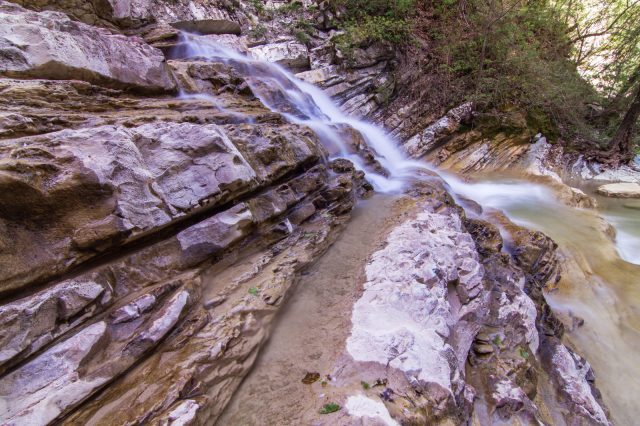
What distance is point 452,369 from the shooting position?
115 inches

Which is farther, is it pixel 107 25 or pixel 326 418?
pixel 107 25

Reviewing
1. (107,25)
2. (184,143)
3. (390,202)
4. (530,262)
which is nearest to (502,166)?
(530,262)

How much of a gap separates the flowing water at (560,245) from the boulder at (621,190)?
0.49 m

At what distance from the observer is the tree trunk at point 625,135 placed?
1131 cm

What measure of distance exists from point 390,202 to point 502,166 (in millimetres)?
6423

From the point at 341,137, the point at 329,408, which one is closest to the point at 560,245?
the point at 341,137

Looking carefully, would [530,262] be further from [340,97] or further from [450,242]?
[340,97]

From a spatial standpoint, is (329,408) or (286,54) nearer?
(329,408)

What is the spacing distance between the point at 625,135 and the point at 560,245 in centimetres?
876

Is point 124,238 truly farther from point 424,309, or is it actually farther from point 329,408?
point 424,309

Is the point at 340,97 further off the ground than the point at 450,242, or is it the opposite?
the point at 340,97

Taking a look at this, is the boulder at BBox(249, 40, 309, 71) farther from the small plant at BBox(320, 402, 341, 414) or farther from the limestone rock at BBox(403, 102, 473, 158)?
the small plant at BBox(320, 402, 341, 414)

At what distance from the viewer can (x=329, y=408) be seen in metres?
2.44

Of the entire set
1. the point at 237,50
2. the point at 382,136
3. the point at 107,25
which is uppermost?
the point at 107,25
